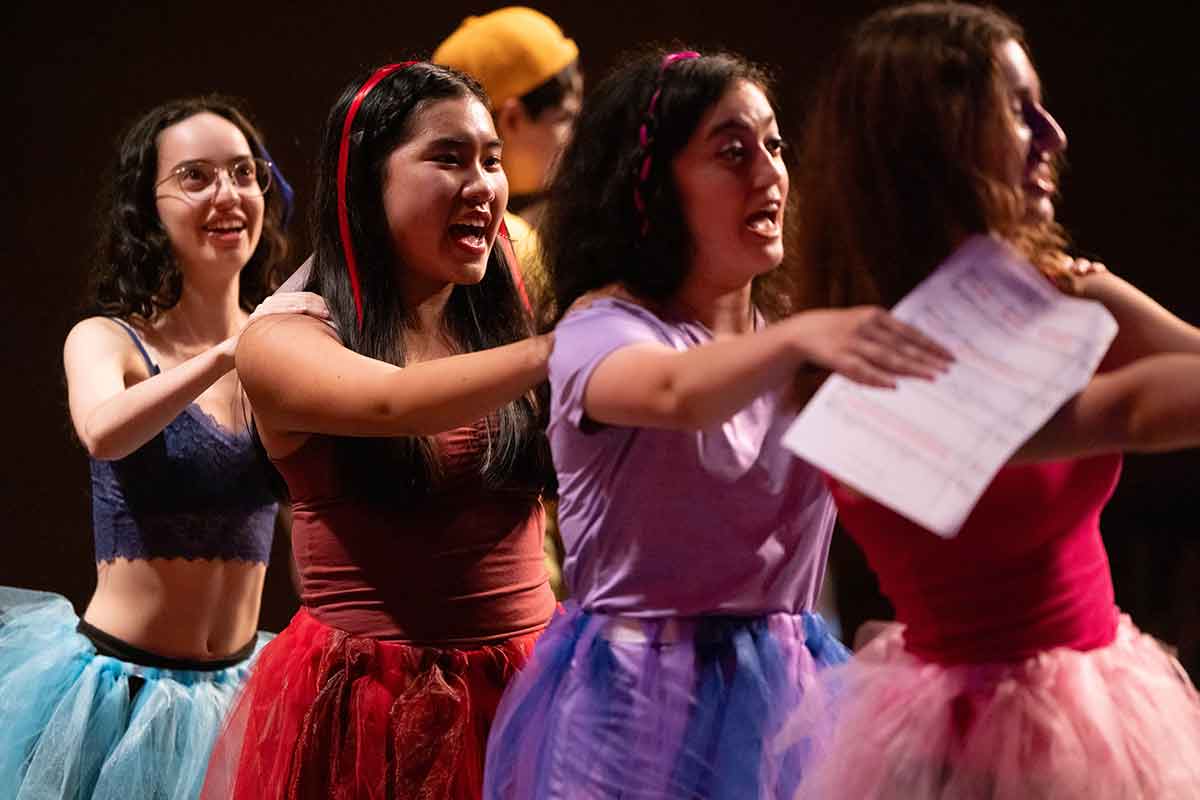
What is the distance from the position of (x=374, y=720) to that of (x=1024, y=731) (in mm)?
846

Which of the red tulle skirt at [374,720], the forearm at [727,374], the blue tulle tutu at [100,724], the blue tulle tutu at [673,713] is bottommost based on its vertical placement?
the blue tulle tutu at [100,724]

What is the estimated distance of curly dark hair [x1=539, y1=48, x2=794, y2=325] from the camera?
1571 mm

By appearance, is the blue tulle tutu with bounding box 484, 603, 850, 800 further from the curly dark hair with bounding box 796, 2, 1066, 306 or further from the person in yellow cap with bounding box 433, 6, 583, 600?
the person in yellow cap with bounding box 433, 6, 583, 600

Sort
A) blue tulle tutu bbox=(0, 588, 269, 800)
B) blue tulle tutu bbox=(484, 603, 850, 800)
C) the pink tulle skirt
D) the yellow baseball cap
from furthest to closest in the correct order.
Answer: the yellow baseball cap → blue tulle tutu bbox=(0, 588, 269, 800) → blue tulle tutu bbox=(484, 603, 850, 800) → the pink tulle skirt

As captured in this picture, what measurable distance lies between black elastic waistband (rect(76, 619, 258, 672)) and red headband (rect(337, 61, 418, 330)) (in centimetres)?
82

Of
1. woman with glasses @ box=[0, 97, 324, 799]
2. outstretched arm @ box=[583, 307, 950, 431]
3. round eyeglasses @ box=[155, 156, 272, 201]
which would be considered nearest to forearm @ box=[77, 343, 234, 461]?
woman with glasses @ box=[0, 97, 324, 799]

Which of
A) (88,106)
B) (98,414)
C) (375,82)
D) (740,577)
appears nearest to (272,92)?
(88,106)

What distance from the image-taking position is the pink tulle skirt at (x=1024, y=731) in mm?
1269

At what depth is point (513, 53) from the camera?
314 cm

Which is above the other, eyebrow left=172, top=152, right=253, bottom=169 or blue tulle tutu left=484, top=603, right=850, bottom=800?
eyebrow left=172, top=152, right=253, bottom=169

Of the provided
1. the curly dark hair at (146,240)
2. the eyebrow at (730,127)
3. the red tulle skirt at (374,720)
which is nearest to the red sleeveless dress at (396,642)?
the red tulle skirt at (374,720)

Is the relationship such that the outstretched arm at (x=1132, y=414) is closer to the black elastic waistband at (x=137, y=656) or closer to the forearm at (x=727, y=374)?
the forearm at (x=727, y=374)

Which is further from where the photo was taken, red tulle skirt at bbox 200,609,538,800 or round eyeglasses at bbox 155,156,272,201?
round eyeglasses at bbox 155,156,272,201

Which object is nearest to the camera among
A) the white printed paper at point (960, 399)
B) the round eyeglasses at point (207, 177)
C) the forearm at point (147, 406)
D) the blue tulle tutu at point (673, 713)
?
the white printed paper at point (960, 399)
